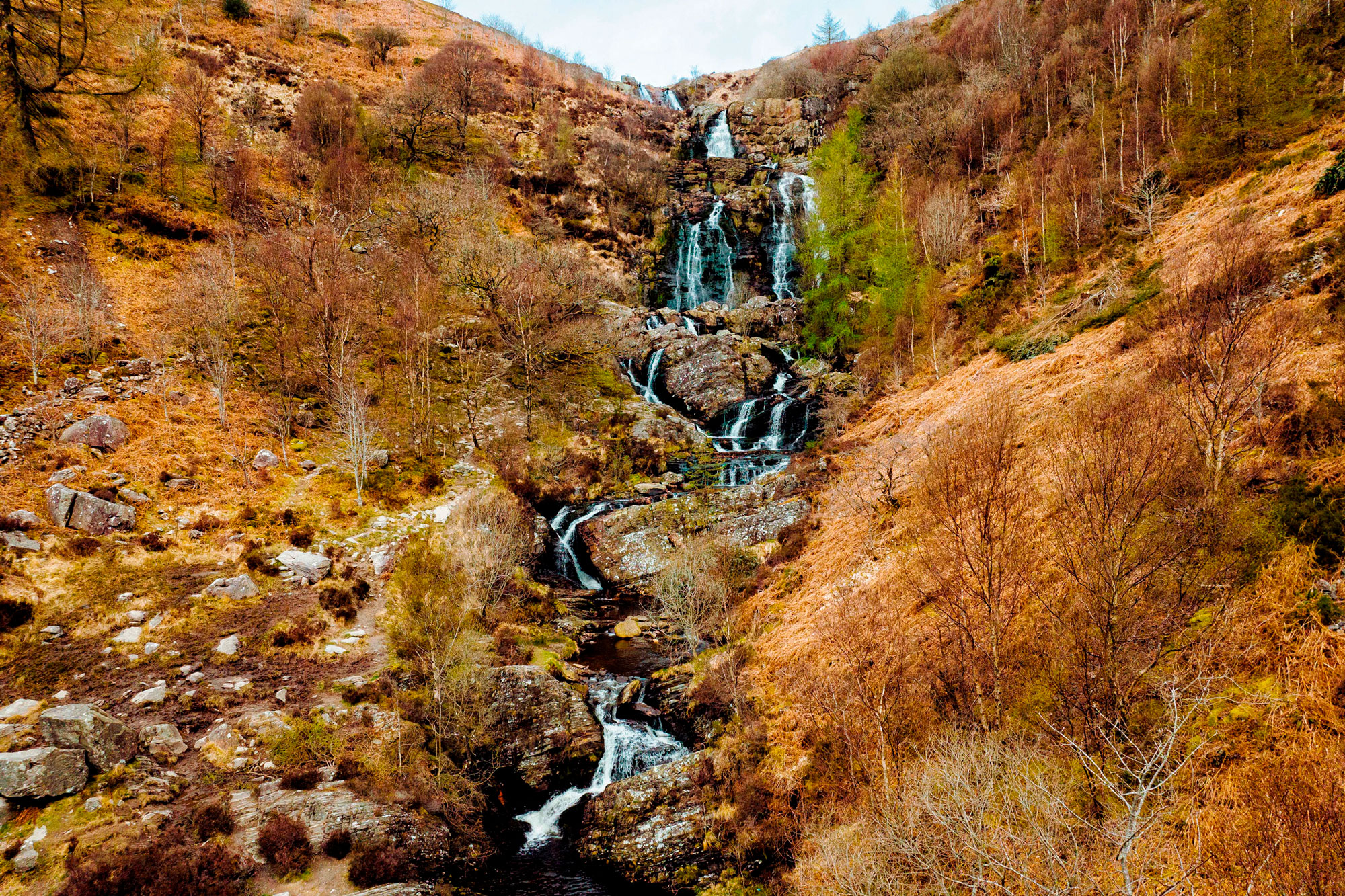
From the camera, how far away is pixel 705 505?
84.2ft

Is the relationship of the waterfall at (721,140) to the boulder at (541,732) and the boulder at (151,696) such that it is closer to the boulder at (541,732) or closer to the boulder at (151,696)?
the boulder at (541,732)

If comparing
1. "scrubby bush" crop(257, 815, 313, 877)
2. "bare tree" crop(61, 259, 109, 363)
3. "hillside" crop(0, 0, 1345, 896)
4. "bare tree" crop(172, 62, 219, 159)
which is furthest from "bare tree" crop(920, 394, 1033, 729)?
"bare tree" crop(172, 62, 219, 159)

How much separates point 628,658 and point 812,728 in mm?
8768

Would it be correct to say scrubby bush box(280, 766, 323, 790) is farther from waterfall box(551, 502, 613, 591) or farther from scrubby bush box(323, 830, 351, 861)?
waterfall box(551, 502, 613, 591)

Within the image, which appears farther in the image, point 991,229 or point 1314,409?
point 991,229

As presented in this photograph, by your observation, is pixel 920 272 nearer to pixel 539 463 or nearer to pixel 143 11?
pixel 539 463

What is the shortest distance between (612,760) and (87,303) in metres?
30.8

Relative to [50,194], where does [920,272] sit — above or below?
below

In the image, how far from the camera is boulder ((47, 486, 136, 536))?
16109mm

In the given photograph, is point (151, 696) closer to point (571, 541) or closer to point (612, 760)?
point (612, 760)

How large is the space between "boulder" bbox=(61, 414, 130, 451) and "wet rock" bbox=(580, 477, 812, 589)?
59.1ft

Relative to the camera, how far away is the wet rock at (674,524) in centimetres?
2334

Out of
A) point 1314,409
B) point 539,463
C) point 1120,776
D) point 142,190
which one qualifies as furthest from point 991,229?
point 142,190

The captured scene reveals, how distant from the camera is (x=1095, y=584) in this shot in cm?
758
